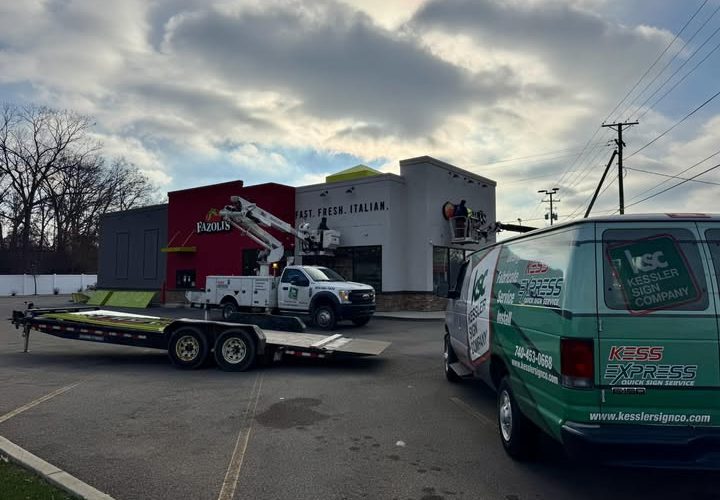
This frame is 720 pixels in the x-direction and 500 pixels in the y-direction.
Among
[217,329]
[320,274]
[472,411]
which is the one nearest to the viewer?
[472,411]

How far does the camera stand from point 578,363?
3.65 metres

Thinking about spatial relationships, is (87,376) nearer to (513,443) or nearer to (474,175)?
(513,443)

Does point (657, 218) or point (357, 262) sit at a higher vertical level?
point (357, 262)

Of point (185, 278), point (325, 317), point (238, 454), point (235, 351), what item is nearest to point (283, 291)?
point (325, 317)

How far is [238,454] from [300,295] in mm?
12871

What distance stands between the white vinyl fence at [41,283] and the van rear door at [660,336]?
58.8 m

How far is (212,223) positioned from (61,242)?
39.8m

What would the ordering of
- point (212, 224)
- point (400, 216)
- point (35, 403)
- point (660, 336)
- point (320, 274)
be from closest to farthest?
point (660, 336) → point (35, 403) → point (320, 274) → point (400, 216) → point (212, 224)

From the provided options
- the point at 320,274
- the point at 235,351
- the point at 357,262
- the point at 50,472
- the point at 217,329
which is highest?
the point at 357,262

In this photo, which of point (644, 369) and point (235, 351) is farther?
point (235, 351)

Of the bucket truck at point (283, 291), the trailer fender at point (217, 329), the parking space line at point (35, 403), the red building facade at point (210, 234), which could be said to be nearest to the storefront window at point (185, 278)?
the red building facade at point (210, 234)

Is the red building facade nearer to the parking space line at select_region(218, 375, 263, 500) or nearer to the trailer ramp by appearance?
the trailer ramp

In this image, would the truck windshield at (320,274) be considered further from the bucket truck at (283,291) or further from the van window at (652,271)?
the van window at (652,271)

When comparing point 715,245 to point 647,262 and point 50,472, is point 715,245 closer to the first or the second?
point 647,262
